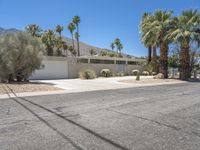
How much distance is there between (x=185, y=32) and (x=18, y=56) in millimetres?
16914

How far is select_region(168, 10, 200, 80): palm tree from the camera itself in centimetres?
2345

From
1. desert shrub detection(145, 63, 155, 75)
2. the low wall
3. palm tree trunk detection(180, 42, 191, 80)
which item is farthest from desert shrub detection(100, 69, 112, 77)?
palm tree trunk detection(180, 42, 191, 80)

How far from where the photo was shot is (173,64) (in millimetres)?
33562

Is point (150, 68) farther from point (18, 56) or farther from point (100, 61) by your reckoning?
point (18, 56)

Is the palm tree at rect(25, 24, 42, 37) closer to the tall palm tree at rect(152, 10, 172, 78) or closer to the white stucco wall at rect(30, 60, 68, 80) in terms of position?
the white stucco wall at rect(30, 60, 68, 80)

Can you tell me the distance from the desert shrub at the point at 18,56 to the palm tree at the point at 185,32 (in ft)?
47.8

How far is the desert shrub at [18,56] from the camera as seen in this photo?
17297 millimetres

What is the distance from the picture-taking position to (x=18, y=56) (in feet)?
57.5

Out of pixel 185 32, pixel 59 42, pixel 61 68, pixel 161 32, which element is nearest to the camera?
pixel 185 32

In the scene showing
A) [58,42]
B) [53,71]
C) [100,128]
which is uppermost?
[58,42]

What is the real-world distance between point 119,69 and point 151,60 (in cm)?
670

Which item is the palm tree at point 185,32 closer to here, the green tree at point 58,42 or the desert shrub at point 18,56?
the desert shrub at point 18,56

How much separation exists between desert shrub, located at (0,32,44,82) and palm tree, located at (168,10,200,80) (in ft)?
47.8

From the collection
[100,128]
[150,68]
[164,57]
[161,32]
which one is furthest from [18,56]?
[150,68]
